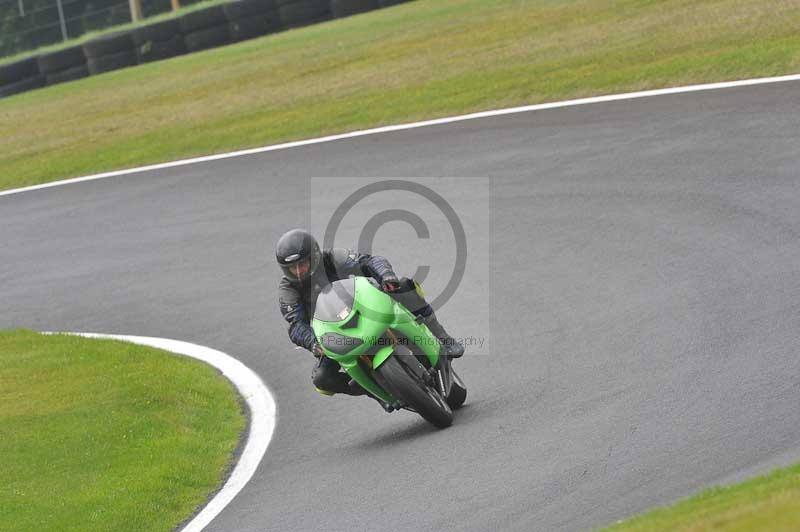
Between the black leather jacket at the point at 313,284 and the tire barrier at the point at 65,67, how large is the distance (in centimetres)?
2407

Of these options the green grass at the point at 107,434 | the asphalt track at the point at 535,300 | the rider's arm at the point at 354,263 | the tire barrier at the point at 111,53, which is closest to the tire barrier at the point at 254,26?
the tire barrier at the point at 111,53

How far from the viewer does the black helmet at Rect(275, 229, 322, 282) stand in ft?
28.9

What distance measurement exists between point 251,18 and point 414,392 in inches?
926

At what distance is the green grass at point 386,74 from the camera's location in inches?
739

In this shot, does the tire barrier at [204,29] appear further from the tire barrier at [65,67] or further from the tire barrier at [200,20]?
the tire barrier at [65,67]

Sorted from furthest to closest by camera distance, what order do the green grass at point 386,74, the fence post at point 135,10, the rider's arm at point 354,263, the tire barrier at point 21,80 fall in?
the fence post at point 135,10 < the tire barrier at point 21,80 < the green grass at point 386,74 < the rider's arm at point 354,263

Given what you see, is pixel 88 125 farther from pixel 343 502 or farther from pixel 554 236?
pixel 343 502

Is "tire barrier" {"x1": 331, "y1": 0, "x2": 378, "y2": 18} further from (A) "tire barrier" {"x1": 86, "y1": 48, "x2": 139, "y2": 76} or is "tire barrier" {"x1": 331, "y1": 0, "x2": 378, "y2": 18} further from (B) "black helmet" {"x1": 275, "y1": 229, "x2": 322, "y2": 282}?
(B) "black helmet" {"x1": 275, "y1": 229, "x2": 322, "y2": 282}

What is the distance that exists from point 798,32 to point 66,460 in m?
12.1

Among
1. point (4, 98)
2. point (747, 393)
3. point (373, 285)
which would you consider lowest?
point (4, 98)

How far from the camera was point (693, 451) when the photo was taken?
737cm

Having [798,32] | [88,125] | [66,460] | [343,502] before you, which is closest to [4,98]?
[88,125]

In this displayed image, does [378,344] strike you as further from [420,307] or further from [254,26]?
[254,26]

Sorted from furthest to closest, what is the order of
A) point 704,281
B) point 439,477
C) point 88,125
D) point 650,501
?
1. point 88,125
2. point 704,281
3. point 439,477
4. point 650,501
